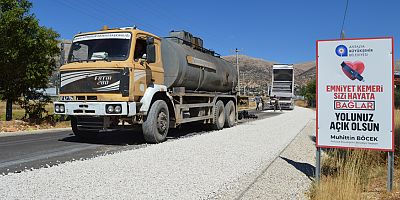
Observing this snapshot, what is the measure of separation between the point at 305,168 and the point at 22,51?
12960mm

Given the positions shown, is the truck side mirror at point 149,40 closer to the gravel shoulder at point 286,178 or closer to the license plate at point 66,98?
the license plate at point 66,98

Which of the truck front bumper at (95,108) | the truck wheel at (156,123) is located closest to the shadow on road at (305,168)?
the truck wheel at (156,123)

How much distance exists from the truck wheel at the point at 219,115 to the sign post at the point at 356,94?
934 cm

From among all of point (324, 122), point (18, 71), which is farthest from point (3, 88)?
point (324, 122)

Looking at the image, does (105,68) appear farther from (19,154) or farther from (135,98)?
(19,154)

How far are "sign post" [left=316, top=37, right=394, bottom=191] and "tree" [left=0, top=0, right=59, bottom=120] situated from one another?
1300 cm

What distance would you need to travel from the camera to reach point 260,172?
654 centimetres

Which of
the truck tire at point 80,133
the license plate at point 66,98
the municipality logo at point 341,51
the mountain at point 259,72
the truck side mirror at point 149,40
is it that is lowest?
the truck tire at point 80,133

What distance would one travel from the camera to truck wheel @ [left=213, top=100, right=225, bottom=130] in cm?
1495

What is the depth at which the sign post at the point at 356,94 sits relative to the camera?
5262 millimetres

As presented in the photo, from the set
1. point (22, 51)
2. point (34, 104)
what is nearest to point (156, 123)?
point (22, 51)

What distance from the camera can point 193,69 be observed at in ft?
41.6

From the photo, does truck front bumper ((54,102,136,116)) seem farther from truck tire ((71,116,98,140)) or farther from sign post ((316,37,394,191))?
sign post ((316,37,394,191))

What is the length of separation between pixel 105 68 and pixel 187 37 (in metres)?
4.97
